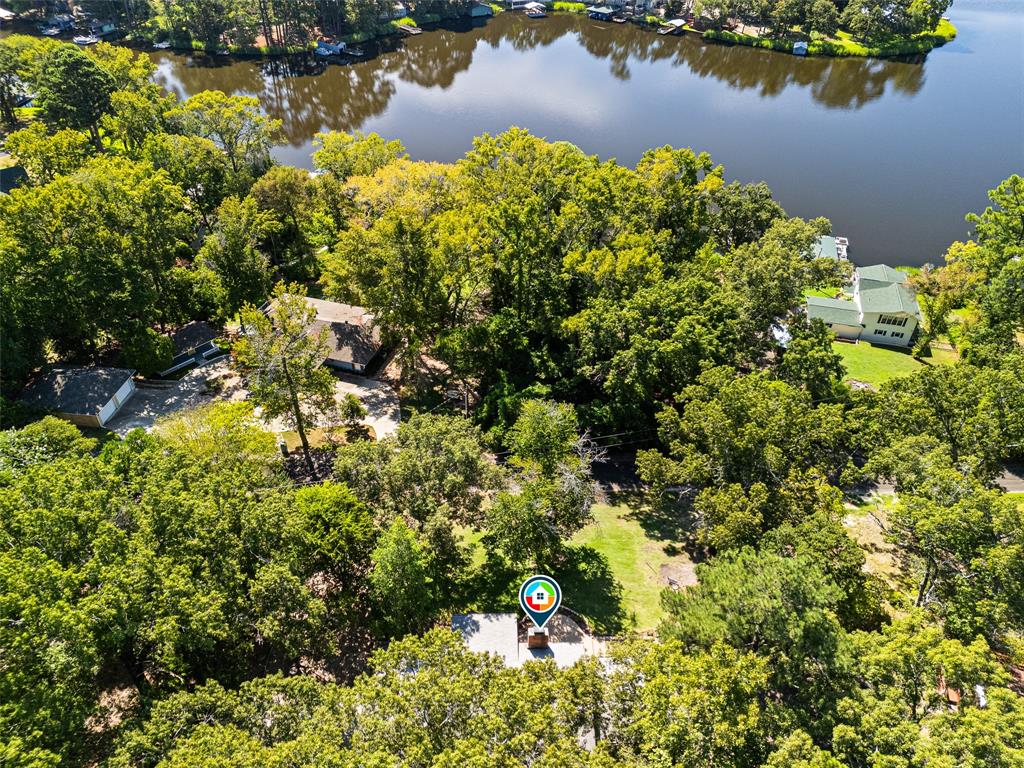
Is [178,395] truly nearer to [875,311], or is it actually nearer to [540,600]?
[540,600]

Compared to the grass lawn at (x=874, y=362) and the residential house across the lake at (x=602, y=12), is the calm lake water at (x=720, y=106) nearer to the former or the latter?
the residential house across the lake at (x=602, y=12)

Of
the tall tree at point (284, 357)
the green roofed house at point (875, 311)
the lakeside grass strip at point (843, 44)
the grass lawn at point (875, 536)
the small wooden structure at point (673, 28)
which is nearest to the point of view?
the grass lawn at point (875, 536)

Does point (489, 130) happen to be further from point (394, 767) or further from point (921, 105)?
point (394, 767)

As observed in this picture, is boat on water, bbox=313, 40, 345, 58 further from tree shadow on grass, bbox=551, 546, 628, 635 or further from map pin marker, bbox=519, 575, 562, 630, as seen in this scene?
map pin marker, bbox=519, 575, 562, 630

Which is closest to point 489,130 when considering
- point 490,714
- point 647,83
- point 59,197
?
point 647,83

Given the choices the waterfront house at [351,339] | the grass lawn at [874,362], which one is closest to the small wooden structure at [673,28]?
the grass lawn at [874,362]

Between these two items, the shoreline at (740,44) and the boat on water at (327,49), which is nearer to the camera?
the shoreline at (740,44)

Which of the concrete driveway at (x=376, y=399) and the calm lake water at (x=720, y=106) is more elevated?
the calm lake water at (x=720, y=106)
